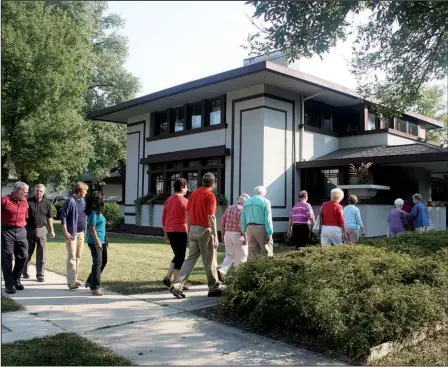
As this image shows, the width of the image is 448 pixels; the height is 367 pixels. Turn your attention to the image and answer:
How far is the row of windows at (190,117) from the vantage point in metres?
17.5

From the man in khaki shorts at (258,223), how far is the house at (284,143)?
7340 mm

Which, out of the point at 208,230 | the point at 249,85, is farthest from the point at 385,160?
the point at 208,230

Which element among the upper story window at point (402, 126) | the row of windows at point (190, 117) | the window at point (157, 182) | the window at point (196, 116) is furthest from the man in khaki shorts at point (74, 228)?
the upper story window at point (402, 126)

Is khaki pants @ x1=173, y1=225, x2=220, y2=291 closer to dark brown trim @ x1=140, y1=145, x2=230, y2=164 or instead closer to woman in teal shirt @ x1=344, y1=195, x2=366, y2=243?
woman in teal shirt @ x1=344, y1=195, x2=366, y2=243

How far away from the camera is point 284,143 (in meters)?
16.0

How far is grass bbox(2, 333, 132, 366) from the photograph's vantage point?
4.07m

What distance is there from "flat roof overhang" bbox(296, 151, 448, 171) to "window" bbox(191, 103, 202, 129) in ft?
15.3

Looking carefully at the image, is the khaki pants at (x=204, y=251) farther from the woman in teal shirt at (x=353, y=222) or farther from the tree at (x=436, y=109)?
the tree at (x=436, y=109)

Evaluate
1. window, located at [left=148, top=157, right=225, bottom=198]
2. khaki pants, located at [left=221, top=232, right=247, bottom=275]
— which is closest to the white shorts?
khaki pants, located at [left=221, top=232, right=247, bottom=275]

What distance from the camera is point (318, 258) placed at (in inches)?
244

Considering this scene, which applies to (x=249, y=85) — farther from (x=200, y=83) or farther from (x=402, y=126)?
(x=402, y=126)

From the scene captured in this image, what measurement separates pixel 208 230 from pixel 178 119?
521 inches

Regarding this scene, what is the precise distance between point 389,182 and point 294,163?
349cm

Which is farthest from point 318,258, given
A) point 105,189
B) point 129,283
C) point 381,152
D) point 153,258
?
point 105,189
